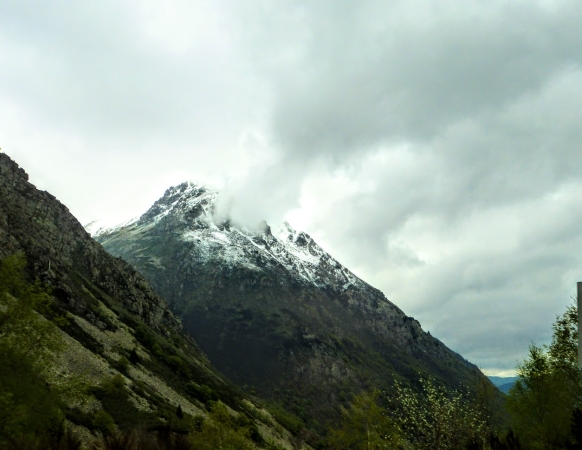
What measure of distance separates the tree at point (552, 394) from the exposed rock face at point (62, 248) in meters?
76.5

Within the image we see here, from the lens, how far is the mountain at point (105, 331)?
55719 millimetres

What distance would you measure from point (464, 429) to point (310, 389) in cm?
16883

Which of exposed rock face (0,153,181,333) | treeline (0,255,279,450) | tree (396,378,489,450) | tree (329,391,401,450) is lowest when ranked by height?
treeline (0,255,279,450)

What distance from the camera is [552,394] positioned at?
142 feet

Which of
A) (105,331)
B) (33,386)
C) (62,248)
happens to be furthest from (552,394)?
(62,248)

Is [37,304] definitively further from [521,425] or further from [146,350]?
[146,350]

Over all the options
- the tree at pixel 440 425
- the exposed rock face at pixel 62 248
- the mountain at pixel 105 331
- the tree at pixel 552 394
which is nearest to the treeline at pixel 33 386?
→ the mountain at pixel 105 331

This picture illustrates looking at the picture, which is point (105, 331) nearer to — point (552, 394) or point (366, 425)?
point (366, 425)

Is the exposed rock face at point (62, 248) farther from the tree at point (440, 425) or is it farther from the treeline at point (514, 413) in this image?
the tree at point (440, 425)

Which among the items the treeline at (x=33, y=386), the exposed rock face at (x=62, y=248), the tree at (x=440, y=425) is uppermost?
the exposed rock face at (x=62, y=248)

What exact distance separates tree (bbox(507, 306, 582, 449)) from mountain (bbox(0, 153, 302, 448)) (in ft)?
116

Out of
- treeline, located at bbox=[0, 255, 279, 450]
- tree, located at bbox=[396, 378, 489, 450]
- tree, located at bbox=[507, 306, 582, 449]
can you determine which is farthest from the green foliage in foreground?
tree, located at bbox=[507, 306, 582, 449]

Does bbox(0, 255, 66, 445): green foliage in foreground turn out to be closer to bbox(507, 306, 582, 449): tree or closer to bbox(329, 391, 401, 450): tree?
bbox(329, 391, 401, 450): tree

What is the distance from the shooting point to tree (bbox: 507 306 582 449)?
41.9m
